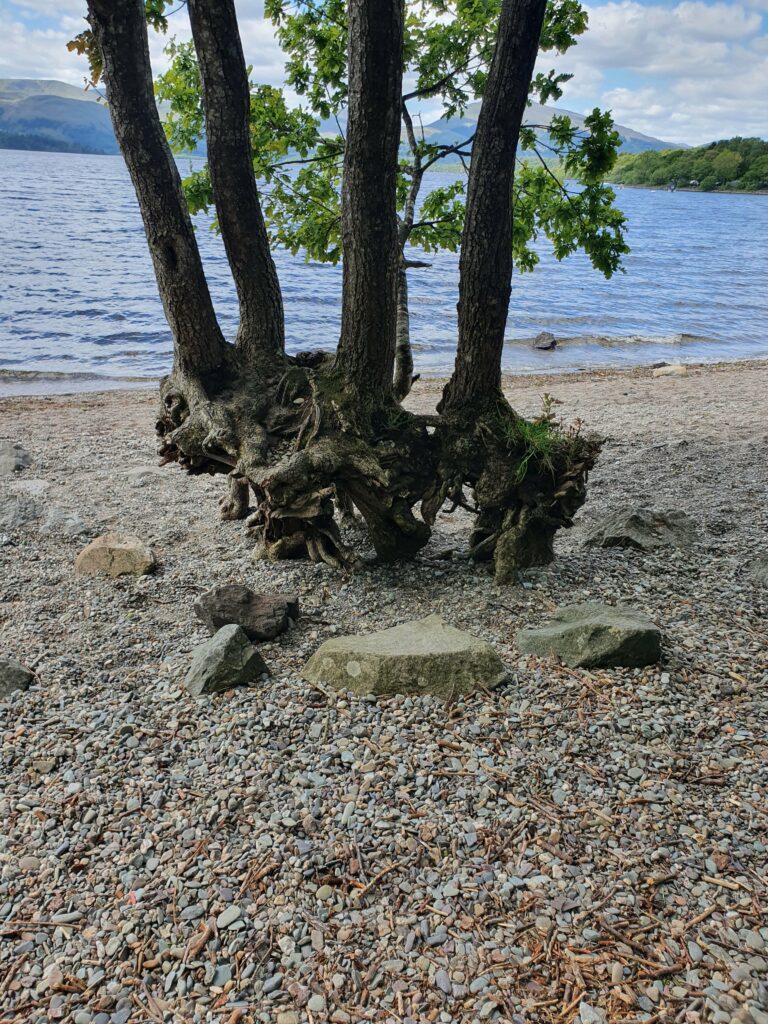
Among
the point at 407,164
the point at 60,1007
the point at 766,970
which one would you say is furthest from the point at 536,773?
the point at 407,164

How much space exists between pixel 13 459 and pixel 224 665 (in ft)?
24.9

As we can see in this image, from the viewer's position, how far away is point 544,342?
24125mm

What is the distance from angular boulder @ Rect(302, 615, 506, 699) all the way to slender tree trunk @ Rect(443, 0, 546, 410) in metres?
2.52

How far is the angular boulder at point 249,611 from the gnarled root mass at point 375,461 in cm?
97

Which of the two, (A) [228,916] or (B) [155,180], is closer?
(A) [228,916]

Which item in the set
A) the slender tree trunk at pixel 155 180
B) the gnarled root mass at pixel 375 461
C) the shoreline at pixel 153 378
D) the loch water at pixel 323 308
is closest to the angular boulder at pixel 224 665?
the gnarled root mass at pixel 375 461

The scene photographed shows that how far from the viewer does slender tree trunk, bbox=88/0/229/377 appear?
5605 mm

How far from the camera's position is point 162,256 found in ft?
20.6

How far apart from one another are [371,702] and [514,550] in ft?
7.23

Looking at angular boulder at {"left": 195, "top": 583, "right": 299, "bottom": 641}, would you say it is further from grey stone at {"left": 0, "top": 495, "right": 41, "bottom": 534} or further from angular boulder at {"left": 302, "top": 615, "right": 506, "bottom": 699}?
grey stone at {"left": 0, "top": 495, "right": 41, "bottom": 534}

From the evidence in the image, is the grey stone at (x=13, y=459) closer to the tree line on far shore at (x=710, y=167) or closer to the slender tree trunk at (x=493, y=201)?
the slender tree trunk at (x=493, y=201)

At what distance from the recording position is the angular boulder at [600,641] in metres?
4.82

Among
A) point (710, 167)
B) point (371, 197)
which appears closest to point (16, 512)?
point (371, 197)

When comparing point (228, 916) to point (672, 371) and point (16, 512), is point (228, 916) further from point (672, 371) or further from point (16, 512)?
point (672, 371)
